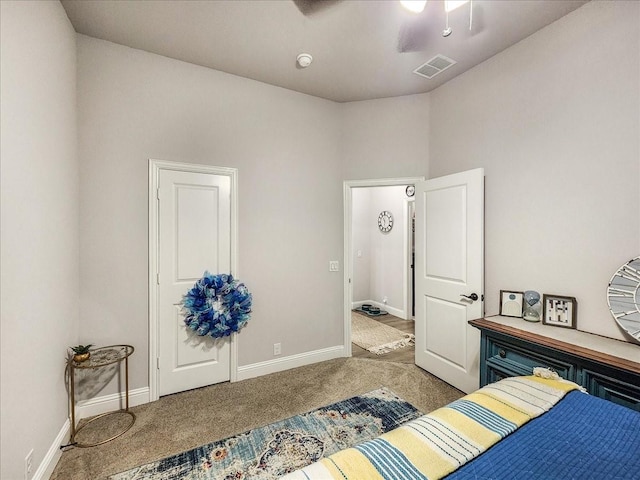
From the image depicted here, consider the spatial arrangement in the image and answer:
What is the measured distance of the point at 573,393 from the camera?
1.32 meters

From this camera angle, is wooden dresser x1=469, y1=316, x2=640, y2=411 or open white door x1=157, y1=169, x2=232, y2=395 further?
open white door x1=157, y1=169, x2=232, y2=395

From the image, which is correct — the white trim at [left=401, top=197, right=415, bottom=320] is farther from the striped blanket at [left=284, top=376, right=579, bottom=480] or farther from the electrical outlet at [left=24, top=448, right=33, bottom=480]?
the electrical outlet at [left=24, top=448, right=33, bottom=480]

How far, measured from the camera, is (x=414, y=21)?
221cm

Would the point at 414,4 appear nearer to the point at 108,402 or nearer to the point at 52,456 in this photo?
the point at 52,456

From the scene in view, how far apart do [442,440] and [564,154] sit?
2227 mm

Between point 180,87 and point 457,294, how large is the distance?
325 centimetres

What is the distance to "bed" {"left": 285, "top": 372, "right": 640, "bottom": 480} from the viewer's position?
→ 875 millimetres

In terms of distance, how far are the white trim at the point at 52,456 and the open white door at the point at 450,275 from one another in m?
3.13

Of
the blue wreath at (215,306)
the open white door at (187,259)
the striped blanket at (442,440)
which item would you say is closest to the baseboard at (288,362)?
the open white door at (187,259)

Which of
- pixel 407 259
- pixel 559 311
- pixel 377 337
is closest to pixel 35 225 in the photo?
pixel 559 311

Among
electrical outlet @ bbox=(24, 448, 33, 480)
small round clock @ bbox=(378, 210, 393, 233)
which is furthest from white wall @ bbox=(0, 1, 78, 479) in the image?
small round clock @ bbox=(378, 210, 393, 233)

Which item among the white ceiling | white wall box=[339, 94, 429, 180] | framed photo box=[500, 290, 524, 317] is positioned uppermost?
the white ceiling

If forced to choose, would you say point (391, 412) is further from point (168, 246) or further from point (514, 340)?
point (168, 246)

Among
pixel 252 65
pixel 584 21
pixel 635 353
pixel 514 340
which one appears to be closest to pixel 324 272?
pixel 514 340
